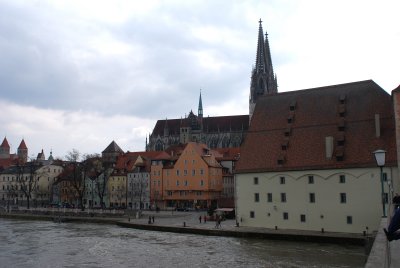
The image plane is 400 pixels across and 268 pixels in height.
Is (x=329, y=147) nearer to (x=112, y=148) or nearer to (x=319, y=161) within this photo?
(x=319, y=161)

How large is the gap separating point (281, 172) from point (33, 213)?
2427 inches

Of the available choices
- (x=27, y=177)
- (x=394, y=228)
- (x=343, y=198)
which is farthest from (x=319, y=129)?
(x=27, y=177)

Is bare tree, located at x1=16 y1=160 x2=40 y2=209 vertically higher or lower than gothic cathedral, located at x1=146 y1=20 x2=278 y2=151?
lower

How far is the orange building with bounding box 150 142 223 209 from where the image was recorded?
3664 inches

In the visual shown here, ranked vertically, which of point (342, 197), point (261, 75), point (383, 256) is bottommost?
point (383, 256)

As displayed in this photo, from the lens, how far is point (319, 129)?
174 feet

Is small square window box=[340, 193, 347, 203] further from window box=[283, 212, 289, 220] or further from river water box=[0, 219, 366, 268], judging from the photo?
river water box=[0, 219, 366, 268]

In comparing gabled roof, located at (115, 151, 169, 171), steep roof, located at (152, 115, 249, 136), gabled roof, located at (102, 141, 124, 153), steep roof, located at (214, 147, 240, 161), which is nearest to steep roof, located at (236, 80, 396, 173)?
steep roof, located at (214, 147, 240, 161)

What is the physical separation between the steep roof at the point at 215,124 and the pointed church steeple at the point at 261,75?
532 centimetres

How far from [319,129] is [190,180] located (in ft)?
147

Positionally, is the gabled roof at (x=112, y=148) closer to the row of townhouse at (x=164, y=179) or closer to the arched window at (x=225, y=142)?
the row of townhouse at (x=164, y=179)

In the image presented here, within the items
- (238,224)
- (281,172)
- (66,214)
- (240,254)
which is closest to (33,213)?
(66,214)

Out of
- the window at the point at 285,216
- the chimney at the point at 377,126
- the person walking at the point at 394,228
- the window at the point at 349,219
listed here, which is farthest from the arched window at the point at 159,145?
the person walking at the point at 394,228

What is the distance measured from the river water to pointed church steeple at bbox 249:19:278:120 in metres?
98.7
